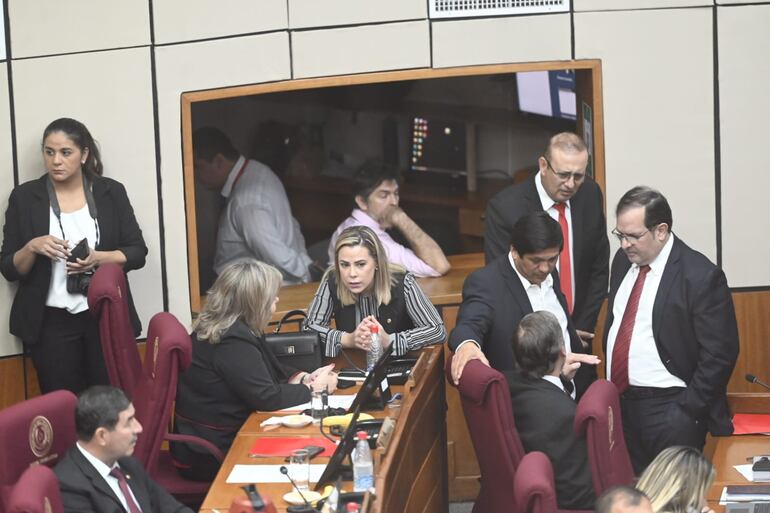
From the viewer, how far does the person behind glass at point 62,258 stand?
19.6ft

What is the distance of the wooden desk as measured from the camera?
4.34 m

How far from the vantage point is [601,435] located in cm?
435

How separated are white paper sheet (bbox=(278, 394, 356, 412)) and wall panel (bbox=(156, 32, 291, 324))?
1463 mm

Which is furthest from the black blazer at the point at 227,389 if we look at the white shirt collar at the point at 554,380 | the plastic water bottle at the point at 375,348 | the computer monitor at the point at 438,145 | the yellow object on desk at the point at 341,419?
the computer monitor at the point at 438,145

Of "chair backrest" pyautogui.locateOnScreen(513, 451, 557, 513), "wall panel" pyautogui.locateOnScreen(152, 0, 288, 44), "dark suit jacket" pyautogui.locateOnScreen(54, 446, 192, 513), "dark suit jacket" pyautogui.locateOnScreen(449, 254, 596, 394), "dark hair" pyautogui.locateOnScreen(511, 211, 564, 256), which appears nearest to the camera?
"chair backrest" pyautogui.locateOnScreen(513, 451, 557, 513)

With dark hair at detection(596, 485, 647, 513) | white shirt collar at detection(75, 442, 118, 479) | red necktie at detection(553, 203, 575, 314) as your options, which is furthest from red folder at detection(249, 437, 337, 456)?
red necktie at detection(553, 203, 575, 314)

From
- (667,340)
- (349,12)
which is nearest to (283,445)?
(667,340)

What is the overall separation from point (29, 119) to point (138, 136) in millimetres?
532

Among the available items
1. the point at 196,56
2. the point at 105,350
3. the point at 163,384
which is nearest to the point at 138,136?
the point at 196,56

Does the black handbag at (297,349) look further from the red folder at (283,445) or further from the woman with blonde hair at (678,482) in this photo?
the woman with blonde hair at (678,482)

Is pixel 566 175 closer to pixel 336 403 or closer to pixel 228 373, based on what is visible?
pixel 336 403

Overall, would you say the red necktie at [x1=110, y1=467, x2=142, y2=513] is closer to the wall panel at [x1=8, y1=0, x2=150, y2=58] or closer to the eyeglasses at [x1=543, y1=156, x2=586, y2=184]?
the eyeglasses at [x1=543, y1=156, x2=586, y2=184]

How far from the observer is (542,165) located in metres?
5.80

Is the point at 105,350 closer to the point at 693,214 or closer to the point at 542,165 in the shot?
the point at 542,165
